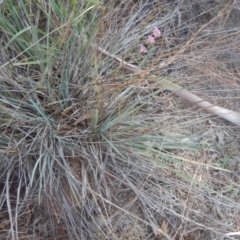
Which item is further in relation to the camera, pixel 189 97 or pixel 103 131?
pixel 189 97

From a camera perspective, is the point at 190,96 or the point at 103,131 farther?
the point at 190,96

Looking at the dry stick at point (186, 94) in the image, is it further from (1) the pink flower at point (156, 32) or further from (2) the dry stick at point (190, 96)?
(1) the pink flower at point (156, 32)

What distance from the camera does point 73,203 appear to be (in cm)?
138

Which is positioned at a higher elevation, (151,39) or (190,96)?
(151,39)

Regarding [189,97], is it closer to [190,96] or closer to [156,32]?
[190,96]

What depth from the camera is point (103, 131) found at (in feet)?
4.53

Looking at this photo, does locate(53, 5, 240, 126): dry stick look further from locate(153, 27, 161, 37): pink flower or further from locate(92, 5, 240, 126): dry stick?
locate(153, 27, 161, 37): pink flower

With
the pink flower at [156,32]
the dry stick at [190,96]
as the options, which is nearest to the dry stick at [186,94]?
the dry stick at [190,96]

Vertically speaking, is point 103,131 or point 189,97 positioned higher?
point 103,131

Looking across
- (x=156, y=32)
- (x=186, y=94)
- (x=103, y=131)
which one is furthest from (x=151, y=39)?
(x=103, y=131)

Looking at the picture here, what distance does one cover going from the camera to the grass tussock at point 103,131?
4.42ft

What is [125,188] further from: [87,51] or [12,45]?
[12,45]

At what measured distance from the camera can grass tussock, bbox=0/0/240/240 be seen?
1.35 metres

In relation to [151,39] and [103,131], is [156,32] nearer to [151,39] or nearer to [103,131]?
[151,39]
